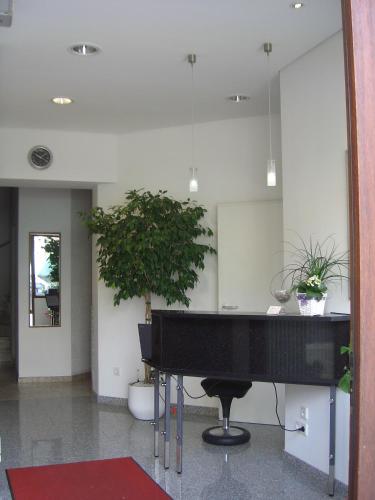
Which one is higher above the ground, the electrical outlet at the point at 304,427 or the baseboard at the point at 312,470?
the electrical outlet at the point at 304,427

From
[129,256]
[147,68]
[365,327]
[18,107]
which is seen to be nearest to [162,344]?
[129,256]

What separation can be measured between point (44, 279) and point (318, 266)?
4981mm

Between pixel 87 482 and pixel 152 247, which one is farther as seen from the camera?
pixel 152 247

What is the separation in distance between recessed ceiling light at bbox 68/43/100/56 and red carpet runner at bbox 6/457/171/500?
296 cm

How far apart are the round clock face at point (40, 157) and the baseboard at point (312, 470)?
3.83 m

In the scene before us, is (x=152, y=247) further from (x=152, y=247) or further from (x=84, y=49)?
(x=84, y=49)

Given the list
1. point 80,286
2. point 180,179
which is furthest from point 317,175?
point 80,286

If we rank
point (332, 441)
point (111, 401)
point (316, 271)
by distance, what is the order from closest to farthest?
point (332, 441)
point (316, 271)
point (111, 401)

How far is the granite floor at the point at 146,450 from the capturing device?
3.87m

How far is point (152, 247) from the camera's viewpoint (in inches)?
220

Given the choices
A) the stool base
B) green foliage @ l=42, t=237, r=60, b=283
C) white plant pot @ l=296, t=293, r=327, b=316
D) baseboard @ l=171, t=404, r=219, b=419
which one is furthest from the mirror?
white plant pot @ l=296, t=293, r=327, b=316

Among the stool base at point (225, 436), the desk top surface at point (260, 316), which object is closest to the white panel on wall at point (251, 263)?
the stool base at point (225, 436)

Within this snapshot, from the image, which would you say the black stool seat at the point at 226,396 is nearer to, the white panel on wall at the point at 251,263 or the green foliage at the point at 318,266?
the white panel on wall at the point at 251,263

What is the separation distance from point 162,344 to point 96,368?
2.93 metres
